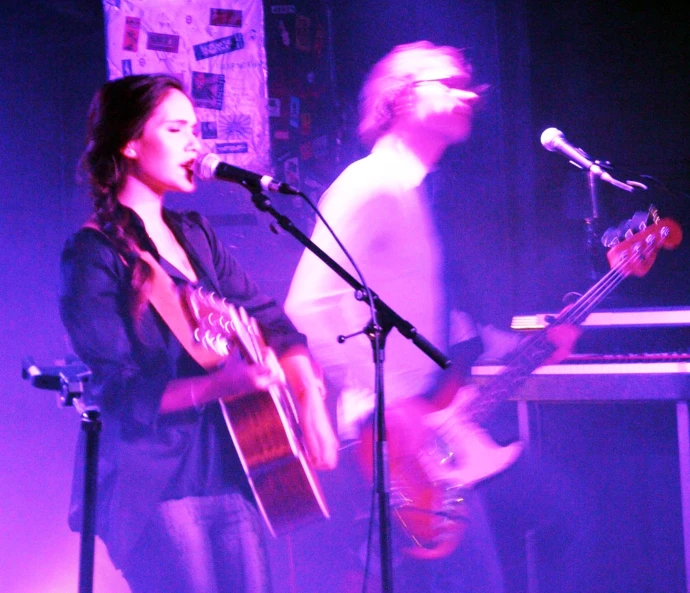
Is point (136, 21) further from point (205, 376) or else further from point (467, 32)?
point (205, 376)

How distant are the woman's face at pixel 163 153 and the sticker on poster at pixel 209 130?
101cm

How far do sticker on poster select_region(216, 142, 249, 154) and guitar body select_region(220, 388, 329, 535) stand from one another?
132 cm

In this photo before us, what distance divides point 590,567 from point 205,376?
183 cm

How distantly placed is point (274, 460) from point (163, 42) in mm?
1744

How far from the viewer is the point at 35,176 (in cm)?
267

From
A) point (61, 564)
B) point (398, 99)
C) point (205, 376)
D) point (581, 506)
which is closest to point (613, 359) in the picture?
point (581, 506)

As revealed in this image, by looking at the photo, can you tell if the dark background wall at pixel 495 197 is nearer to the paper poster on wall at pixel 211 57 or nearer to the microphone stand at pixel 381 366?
the paper poster on wall at pixel 211 57

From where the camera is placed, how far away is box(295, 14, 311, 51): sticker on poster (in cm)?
305

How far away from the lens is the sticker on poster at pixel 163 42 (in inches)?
111

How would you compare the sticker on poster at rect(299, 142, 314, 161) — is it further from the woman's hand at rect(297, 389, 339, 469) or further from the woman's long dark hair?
the woman's hand at rect(297, 389, 339, 469)

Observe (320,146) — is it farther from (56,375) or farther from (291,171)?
(56,375)

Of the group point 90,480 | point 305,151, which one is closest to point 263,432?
point 90,480

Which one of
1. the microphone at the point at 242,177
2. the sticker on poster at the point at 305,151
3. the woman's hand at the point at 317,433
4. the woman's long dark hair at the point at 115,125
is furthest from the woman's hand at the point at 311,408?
the sticker on poster at the point at 305,151

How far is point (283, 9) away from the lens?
301 cm
